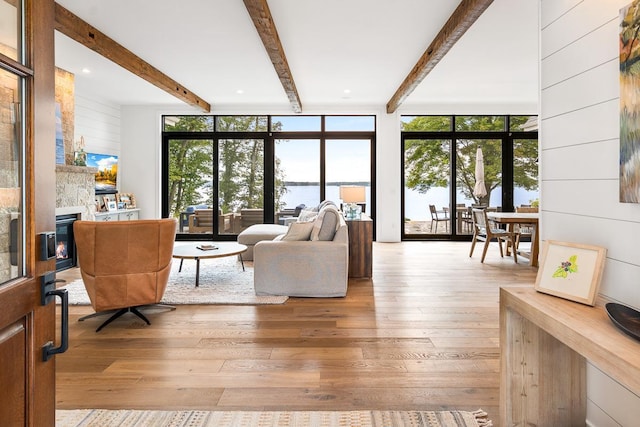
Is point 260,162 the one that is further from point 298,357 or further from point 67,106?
point 298,357

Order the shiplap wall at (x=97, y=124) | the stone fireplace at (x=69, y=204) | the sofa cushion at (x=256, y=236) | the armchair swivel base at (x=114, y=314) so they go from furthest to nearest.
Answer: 1. the shiplap wall at (x=97, y=124)
2. the sofa cushion at (x=256, y=236)
3. the stone fireplace at (x=69, y=204)
4. the armchair swivel base at (x=114, y=314)

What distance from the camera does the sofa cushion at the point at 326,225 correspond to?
4117mm

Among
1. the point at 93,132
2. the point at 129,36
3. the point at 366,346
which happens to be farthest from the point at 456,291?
the point at 93,132

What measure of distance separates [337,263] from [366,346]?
131 centimetres

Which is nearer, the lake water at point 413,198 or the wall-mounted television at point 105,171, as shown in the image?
the wall-mounted television at point 105,171

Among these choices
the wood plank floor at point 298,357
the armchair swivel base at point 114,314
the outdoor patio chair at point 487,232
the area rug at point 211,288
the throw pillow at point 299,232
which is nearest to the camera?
the wood plank floor at point 298,357

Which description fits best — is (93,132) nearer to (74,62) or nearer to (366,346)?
(74,62)

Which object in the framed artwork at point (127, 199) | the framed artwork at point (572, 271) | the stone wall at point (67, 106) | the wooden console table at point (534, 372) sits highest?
the stone wall at point (67, 106)

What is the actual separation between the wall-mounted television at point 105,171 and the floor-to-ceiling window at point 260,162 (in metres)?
0.98

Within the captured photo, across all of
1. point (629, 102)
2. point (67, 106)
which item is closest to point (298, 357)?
point (629, 102)

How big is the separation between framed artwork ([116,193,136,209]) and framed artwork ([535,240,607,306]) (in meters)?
7.83

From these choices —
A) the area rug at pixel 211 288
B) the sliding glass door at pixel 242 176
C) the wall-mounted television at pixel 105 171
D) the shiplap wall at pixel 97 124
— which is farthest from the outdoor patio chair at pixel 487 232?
the shiplap wall at pixel 97 124

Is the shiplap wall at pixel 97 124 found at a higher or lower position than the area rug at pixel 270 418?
higher

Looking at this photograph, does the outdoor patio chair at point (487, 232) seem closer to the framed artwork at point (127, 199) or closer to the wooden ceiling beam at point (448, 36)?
the wooden ceiling beam at point (448, 36)
